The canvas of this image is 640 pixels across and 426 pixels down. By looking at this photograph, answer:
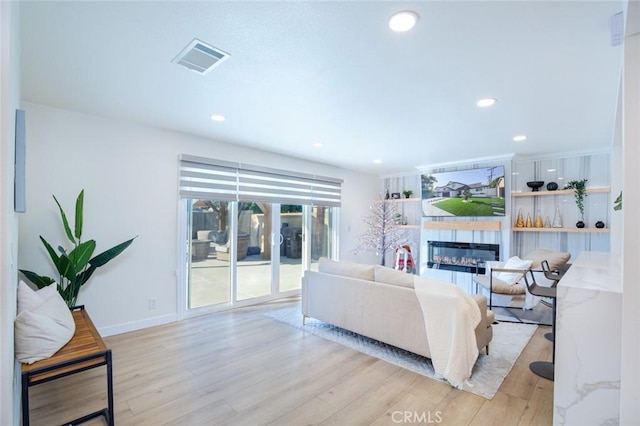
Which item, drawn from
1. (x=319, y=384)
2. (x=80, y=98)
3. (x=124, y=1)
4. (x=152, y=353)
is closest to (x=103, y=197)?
(x=80, y=98)

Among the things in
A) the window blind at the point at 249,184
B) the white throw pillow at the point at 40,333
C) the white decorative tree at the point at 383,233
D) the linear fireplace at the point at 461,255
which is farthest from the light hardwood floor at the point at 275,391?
the white decorative tree at the point at 383,233

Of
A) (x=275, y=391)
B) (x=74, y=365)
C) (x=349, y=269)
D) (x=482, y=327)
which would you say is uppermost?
Answer: (x=349, y=269)

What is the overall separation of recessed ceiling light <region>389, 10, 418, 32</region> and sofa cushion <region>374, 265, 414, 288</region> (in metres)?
2.03

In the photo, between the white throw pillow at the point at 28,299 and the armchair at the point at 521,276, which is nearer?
the white throw pillow at the point at 28,299

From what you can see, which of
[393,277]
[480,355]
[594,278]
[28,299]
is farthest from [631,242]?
[28,299]

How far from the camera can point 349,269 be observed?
11.2ft

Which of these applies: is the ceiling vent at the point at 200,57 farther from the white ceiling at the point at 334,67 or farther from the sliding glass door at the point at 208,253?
the sliding glass door at the point at 208,253

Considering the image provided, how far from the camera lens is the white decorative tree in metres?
6.67

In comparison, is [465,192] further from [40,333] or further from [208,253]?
[40,333]

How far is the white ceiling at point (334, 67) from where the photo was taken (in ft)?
5.58

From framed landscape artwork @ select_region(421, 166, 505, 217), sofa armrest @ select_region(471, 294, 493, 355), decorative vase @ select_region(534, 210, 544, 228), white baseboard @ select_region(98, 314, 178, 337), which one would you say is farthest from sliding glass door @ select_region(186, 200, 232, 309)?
decorative vase @ select_region(534, 210, 544, 228)

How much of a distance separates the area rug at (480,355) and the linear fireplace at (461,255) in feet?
6.05

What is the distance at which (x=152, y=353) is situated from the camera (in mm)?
2986

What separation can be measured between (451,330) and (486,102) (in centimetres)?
209
